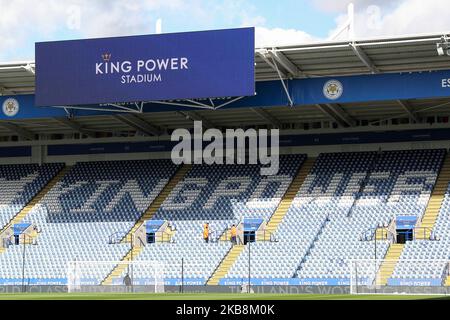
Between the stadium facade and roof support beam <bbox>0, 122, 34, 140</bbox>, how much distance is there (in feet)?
0.38

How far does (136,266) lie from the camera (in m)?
40.9

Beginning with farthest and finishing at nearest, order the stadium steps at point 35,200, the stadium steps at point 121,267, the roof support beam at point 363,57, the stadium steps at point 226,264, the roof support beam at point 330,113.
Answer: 1. the stadium steps at point 35,200
2. the roof support beam at point 330,113
3. the stadium steps at point 121,267
4. the stadium steps at point 226,264
5. the roof support beam at point 363,57

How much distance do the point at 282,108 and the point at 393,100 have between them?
589 cm

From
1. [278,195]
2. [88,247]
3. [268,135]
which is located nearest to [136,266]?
[88,247]

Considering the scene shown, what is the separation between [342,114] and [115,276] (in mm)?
13683

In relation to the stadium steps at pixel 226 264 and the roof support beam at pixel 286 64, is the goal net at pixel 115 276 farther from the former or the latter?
the roof support beam at pixel 286 64

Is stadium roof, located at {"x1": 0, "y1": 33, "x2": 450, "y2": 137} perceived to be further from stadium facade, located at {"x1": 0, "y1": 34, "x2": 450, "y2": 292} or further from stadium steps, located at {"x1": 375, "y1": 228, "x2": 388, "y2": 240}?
stadium steps, located at {"x1": 375, "y1": 228, "x2": 388, "y2": 240}

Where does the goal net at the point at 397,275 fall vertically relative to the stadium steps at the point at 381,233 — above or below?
below

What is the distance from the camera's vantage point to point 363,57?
39.4 metres

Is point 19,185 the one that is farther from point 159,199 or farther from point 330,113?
point 330,113

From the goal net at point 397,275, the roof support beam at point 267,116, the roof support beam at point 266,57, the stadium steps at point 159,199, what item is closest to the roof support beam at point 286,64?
the roof support beam at point 266,57

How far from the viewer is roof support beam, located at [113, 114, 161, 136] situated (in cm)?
4828

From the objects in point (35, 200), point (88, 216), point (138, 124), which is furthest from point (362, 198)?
point (35, 200)

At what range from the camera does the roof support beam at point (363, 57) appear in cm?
3828
